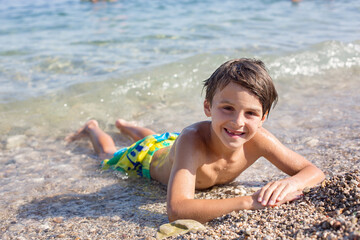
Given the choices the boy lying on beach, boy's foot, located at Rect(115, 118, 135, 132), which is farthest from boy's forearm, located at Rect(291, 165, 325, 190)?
boy's foot, located at Rect(115, 118, 135, 132)

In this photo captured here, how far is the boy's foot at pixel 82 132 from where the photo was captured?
5.16 m

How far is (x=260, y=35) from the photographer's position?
978cm

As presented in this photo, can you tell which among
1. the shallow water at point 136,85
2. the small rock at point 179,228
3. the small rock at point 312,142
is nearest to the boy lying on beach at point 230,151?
the small rock at point 179,228

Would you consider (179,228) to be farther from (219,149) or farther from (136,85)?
(136,85)

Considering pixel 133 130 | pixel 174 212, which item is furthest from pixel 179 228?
pixel 133 130

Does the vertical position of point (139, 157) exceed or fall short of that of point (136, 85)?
it falls short

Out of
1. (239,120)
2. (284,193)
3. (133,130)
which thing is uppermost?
(239,120)

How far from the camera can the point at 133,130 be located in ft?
16.4

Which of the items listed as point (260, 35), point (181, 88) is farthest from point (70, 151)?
point (260, 35)

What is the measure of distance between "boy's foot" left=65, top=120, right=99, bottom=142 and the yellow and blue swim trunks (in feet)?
3.53

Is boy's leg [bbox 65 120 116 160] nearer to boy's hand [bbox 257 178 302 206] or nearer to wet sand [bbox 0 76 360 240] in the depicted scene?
wet sand [bbox 0 76 360 240]

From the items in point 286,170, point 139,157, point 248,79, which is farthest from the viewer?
point 139,157

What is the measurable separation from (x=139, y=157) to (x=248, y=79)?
172cm

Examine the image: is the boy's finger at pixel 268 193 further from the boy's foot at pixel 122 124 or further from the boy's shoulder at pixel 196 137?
the boy's foot at pixel 122 124
